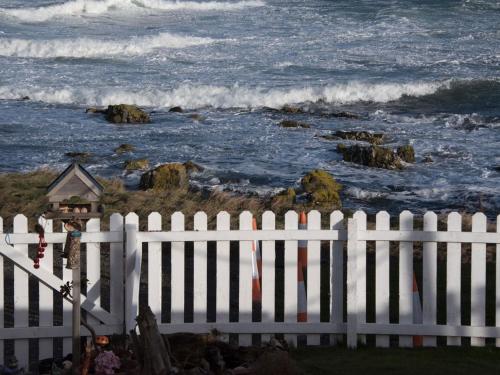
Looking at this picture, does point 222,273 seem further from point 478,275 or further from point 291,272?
point 478,275

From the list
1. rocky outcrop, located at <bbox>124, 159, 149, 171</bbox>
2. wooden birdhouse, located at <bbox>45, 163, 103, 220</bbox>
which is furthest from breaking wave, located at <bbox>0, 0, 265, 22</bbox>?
wooden birdhouse, located at <bbox>45, 163, 103, 220</bbox>

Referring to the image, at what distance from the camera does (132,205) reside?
566 inches

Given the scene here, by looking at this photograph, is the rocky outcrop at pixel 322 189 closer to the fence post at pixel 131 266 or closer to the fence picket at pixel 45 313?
the fence post at pixel 131 266

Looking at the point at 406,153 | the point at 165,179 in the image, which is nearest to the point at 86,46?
the point at 406,153

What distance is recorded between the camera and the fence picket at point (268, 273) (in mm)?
8539

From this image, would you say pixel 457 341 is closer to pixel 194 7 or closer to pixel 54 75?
pixel 54 75

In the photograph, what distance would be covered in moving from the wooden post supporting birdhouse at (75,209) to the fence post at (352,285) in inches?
78.9

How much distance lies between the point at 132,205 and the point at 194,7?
38.5 m

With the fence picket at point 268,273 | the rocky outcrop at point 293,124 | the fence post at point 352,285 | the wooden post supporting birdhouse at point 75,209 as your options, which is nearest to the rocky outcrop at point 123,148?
the rocky outcrop at point 293,124

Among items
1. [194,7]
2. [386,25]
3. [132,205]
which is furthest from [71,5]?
[132,205]

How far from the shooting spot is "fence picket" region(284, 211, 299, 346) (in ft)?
28.1

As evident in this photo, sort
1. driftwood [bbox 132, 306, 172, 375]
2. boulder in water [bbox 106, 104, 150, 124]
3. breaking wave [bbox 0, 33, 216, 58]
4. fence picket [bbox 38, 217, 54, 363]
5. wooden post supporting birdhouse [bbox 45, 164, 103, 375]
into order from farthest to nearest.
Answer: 1. breaking wave [bbox 0, 33, 216, 58]
2. boulder in water [bbox 106, 104, 150, 124]
3. fence picket [bbox 38, 217, 54, 363]
4. wooden post supporting birdhouse [bbox 45, 164, 103, 375]
5. driftwood [bbox 132, 306, 172, 375]

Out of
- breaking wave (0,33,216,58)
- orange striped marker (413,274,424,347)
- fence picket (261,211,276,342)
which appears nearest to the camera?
fence picket (261,211,276,342)

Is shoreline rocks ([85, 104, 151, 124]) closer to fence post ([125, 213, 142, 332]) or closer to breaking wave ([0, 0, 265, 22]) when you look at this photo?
fence post ([125, 213, 142, 332])
